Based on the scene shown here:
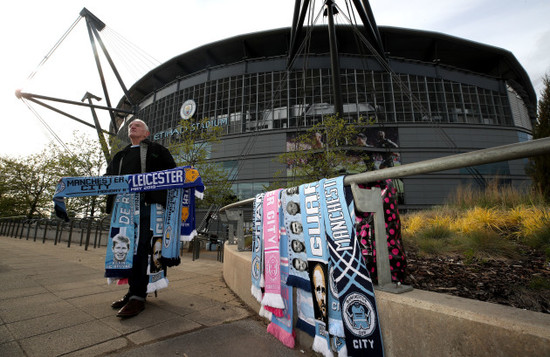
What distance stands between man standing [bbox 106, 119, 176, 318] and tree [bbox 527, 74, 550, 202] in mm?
6820

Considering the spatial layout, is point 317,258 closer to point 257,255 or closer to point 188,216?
point 257,255

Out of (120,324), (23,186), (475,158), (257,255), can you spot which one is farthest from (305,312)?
(23,186)

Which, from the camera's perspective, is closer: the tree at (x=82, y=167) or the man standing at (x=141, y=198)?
the man standing at (x=141, y=198)

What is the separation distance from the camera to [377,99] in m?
26.1

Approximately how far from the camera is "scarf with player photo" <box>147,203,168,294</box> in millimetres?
2658

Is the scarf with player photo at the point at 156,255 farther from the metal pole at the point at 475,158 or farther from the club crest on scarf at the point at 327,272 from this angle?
the metal pole at the point at 475,158

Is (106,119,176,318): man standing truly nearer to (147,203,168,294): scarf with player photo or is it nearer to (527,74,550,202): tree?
(147,203,168,294): scarf with player photo

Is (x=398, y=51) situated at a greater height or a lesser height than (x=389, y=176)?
greater

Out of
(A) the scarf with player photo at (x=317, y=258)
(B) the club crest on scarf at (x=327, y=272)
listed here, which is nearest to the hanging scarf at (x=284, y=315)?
(B) the club crest on scarf at (x=327, y=272)

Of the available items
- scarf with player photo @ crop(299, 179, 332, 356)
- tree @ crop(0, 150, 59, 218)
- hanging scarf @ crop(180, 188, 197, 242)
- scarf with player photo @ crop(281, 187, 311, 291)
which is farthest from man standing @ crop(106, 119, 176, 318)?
tree @ crop(0, 150, 59, 218)

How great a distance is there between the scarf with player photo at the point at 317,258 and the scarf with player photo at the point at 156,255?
1.84m

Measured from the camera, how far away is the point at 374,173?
4.90 ft

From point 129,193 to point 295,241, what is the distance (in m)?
2.03

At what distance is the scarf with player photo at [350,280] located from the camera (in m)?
1.30
